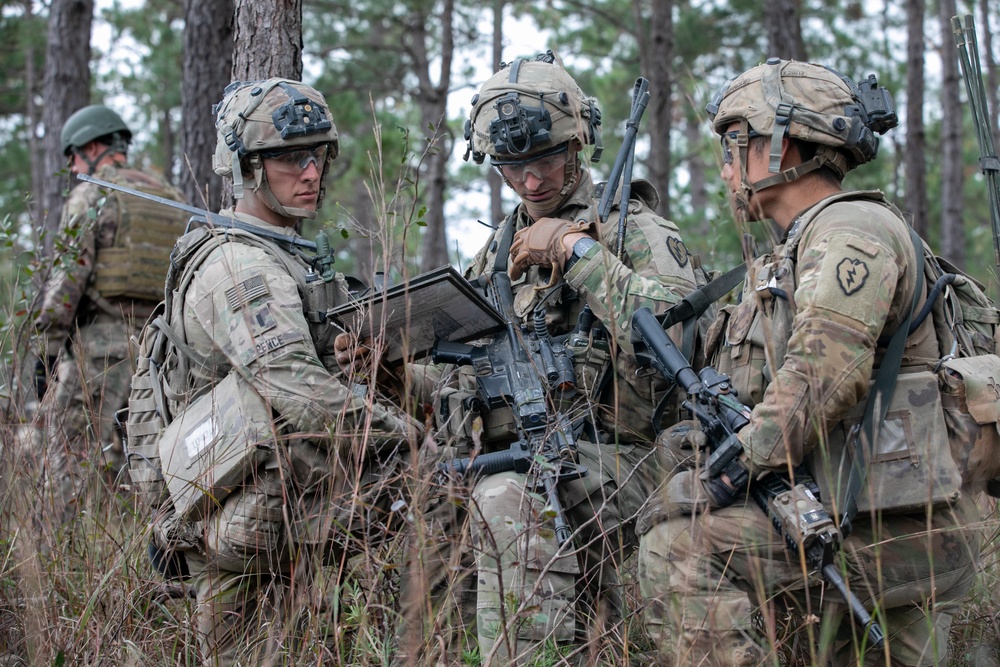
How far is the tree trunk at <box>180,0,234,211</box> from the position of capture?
21.3 feet

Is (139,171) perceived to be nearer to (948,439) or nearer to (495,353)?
(495,353)

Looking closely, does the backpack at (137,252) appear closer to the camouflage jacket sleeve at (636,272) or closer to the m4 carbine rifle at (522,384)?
the m4 carbine rifle at (522,384)

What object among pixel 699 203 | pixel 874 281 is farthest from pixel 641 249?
pixel 699 203

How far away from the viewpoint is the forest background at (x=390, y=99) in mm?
4023

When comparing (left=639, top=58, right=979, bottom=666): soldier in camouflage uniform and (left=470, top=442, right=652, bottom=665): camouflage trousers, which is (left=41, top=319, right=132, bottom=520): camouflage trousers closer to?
(left=470, top=442, right=652, bottom=665): camouflage trousers

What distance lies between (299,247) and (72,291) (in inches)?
126

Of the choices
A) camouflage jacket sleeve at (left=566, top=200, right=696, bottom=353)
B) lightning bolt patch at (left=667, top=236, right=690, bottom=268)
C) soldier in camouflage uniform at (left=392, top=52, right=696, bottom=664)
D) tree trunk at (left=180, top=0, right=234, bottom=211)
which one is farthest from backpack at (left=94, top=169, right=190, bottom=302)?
lightning bolt patch at (left=667, top=236, right=690, bottom=268)

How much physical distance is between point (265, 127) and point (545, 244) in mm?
1308

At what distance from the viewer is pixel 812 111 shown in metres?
3.54

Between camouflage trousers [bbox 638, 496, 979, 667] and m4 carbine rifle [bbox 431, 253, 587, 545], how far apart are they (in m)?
0.50

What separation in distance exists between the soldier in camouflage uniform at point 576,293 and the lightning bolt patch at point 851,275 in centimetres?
94

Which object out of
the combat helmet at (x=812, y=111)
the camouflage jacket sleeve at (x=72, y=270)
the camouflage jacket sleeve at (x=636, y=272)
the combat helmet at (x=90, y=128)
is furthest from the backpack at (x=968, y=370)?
the combat helmet at (x=90, y=128)

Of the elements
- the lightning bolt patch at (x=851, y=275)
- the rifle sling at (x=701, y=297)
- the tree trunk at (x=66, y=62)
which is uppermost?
the tree trunk at (x=66, y=62)

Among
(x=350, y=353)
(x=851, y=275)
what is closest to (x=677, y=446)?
(x=851, y=275)
